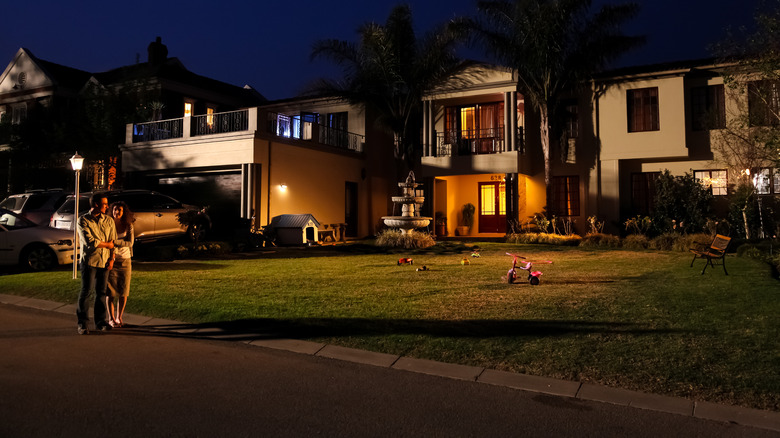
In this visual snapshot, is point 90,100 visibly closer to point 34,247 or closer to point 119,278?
point 34,247

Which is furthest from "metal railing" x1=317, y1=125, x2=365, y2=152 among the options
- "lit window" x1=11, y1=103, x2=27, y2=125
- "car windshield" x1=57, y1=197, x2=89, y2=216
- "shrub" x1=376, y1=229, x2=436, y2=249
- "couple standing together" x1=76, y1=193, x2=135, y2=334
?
"lit window" x1=11, y1=103, x2=27, y2=125

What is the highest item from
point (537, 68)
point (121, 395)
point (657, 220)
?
point (537, 68)

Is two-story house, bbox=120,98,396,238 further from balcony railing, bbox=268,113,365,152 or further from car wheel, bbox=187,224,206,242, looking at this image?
car wheel, bbox=187,224,206,242

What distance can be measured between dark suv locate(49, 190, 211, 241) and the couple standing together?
818cm

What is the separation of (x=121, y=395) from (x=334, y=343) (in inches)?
91.1

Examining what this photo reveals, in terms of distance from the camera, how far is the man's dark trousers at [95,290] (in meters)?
6.85

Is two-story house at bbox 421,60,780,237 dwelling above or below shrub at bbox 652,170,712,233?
above

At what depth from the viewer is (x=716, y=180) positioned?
20.4 metres

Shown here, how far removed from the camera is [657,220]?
19.4 m

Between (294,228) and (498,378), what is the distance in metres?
14.3

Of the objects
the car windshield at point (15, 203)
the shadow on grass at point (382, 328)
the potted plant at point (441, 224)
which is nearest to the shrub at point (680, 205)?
the potted plant at point (441, 224)

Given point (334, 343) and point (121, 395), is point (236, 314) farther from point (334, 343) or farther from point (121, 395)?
point (121, 395)

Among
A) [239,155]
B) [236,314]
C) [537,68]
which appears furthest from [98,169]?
[236,314]

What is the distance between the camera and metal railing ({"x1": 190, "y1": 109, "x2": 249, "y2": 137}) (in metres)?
20.1
